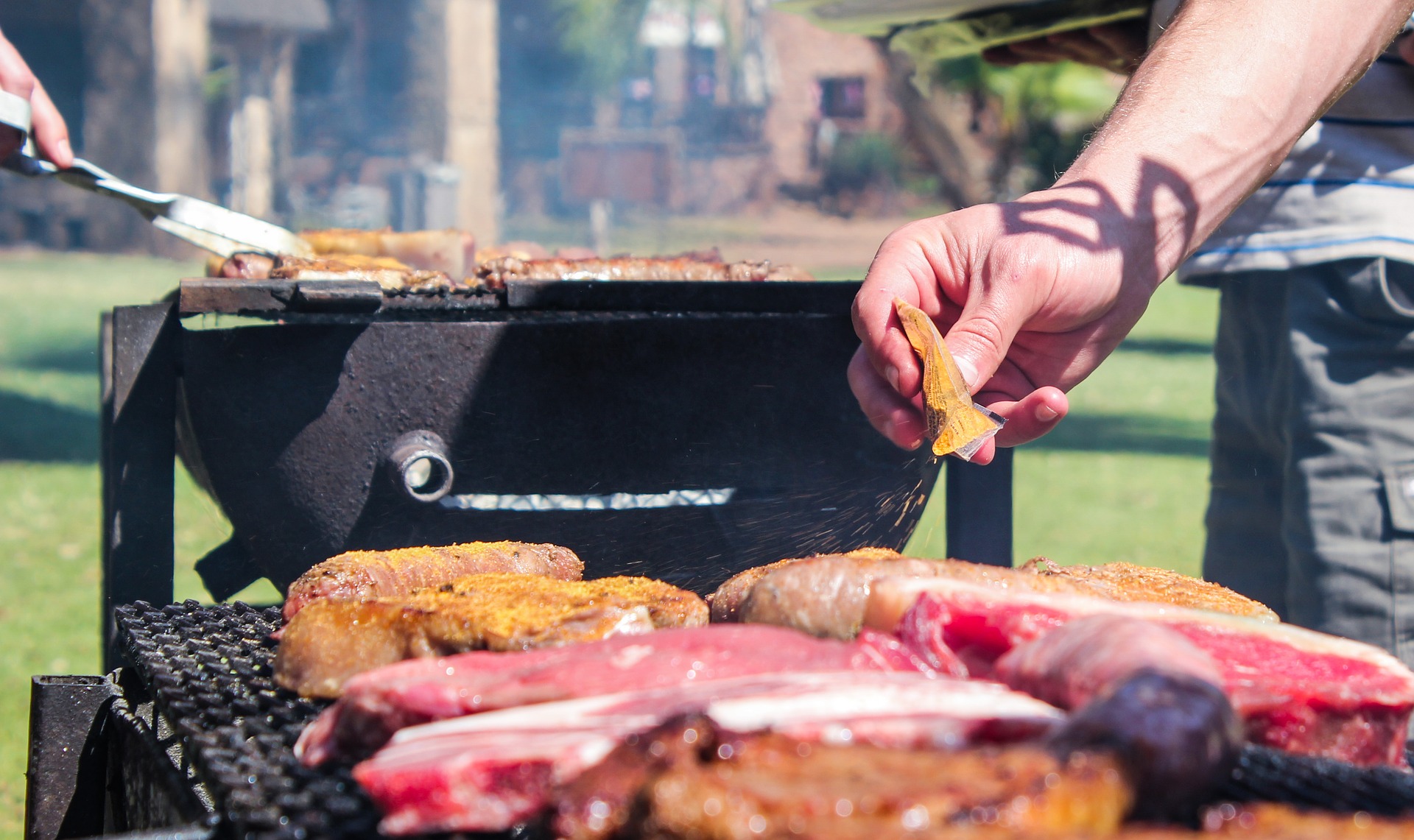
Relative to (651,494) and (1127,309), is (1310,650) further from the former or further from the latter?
(651,494)

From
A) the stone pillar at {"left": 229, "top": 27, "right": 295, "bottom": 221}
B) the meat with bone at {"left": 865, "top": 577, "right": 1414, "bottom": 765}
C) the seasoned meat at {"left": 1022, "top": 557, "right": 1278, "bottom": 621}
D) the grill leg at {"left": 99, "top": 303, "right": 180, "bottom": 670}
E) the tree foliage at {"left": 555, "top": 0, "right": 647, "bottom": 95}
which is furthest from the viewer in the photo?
the tree foliage at {"left": 555, "top": 0, "right": 647, "bottom": 95}

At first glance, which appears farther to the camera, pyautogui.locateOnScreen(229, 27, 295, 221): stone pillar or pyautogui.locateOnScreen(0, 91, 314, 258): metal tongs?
pyautogui.locateOnScreen(229, 27, 295, 221): stone pillar

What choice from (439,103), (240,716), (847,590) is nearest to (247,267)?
(240,716)

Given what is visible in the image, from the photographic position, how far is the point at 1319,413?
9.61ft

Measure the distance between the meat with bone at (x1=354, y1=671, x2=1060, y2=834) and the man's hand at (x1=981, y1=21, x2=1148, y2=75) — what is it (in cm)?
283

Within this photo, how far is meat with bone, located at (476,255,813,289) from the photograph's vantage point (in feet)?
9.83

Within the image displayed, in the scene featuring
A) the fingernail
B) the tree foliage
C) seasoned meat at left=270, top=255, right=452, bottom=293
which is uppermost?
the tree foliage

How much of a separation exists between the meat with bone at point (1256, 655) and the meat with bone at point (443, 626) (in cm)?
36

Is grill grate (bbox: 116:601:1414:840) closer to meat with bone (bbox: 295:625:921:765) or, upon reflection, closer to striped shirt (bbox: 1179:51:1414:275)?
meat with bone (bbox: 295:625:921:765)

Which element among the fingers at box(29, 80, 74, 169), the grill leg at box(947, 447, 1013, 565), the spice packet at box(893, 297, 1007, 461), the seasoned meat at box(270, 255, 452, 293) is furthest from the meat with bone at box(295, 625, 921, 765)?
the fingers at box(29, 80, 74, 169)

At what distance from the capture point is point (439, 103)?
73.0 feet

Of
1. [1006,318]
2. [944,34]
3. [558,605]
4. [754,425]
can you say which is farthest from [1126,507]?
[558,605]

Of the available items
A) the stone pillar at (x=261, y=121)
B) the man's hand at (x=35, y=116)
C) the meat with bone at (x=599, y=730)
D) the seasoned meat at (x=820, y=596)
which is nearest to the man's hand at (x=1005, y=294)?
the seasoned meat at (x=820, y=596)

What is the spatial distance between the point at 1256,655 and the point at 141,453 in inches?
93.2
